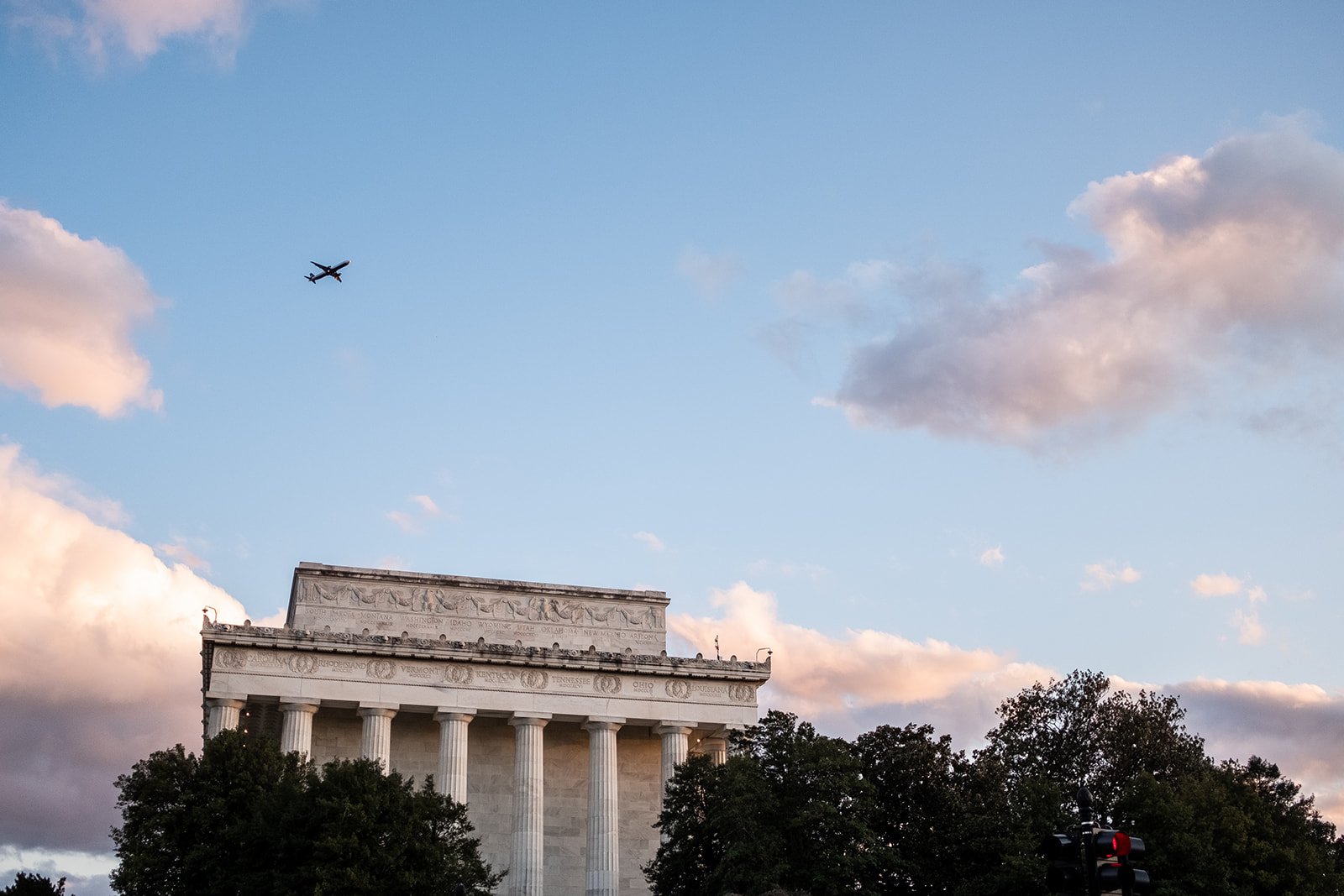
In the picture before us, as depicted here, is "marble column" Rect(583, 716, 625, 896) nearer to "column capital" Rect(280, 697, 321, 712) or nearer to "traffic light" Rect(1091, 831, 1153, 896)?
"column capital" Rect(280, 697, 321, 712)

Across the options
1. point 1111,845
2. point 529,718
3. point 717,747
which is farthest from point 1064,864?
point 717,747

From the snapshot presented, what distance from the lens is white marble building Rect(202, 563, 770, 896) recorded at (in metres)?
70.0

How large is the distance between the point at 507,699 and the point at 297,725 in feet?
34.0

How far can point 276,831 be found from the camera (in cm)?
5128

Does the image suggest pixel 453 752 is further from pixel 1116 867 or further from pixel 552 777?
pixel 1116 867

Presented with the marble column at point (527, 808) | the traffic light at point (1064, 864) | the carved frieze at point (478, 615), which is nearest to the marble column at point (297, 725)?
the carved frieze at point (478, 615)

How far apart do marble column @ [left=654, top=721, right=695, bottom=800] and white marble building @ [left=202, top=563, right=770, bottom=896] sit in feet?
0.31

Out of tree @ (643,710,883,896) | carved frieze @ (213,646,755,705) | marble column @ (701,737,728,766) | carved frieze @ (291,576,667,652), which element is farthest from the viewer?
marble column @ (701,737,728,766)

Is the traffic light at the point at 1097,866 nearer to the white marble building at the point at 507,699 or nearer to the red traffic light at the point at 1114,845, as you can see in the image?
the red traffic light at the point at 1114,845

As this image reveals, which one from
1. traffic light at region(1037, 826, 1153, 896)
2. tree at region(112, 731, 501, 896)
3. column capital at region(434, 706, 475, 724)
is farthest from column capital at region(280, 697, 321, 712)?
traffic light at region(1037, 826, 1153, 896)

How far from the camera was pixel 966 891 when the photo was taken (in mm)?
53312

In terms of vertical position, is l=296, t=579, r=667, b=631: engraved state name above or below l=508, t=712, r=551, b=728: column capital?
above

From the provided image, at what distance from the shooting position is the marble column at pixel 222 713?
68.0 m

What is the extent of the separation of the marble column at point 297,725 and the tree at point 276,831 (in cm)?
A: 1234
